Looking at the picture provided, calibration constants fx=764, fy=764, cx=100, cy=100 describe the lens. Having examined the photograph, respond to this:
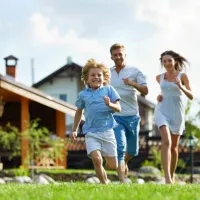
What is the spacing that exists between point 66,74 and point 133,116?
133 feet

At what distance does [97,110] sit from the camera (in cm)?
994

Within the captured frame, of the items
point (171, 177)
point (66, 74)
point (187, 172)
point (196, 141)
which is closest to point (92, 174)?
point (187, 172)

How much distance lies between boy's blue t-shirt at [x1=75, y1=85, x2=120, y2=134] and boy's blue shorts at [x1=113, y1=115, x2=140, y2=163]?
Result: 1.09m

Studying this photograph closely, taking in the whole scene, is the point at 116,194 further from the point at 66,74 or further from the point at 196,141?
the point at 66,74

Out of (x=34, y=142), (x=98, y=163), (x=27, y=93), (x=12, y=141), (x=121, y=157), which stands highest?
(x=27, y=93)

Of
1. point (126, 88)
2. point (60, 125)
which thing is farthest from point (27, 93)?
point (126, 88)

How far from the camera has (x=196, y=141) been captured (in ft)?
114

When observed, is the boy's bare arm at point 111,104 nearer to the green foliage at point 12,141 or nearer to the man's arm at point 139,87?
the man's arm at point 139,87

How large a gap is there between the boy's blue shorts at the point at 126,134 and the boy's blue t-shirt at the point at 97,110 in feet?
3.58

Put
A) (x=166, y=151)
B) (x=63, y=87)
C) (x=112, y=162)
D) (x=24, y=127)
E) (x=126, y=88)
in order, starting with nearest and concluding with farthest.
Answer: (x=112, y=162) < (x=126, y=88) < (x=166, y=151) < (x=24, y=127) < (x=63, y=87)

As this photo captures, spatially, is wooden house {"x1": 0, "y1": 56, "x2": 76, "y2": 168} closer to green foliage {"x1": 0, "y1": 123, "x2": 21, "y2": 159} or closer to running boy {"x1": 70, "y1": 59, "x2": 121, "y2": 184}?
green foliage {"x1": 0, "y1": 123, "x2": 21, "y2": 159}

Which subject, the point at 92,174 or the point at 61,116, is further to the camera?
the point at 61,116

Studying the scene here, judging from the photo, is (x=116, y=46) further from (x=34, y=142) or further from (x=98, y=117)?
(x=34, y=142)

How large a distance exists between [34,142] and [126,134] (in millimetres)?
14487
